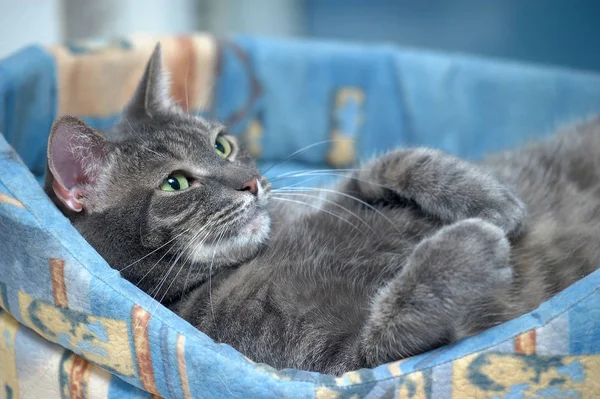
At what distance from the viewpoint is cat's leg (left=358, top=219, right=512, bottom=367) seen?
0.97m

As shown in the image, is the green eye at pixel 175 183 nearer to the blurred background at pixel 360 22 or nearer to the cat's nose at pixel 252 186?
the cat's nose at pixel 252 186

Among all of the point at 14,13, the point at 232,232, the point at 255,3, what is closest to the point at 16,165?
the point at 232,232

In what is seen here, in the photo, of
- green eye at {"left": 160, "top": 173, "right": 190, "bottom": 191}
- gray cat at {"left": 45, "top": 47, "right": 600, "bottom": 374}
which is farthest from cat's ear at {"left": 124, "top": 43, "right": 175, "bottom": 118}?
green eye at {"left": 160, "top": 173, "right": 190, "bottom": 191}

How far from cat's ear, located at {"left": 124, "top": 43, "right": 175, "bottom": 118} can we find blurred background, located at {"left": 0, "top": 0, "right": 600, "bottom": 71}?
0.99 metres

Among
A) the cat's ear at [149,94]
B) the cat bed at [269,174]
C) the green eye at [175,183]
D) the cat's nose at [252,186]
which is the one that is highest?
the cat's ear at [149,94]

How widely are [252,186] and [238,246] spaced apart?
0.39 feet

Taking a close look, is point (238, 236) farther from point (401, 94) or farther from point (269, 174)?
point (401, 94)

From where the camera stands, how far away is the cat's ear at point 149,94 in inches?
55.0

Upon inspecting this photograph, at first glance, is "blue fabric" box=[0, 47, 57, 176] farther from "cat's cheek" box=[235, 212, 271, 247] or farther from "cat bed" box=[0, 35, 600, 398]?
"cat's cheek" box=[235, 212, 271, 247]

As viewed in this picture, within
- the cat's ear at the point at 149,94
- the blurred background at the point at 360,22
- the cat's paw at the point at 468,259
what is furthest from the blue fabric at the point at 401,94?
the cat's paw at the point at 468,259

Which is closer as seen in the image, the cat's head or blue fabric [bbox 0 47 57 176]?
the cat's head

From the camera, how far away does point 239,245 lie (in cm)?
118

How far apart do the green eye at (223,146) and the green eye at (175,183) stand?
182 mm

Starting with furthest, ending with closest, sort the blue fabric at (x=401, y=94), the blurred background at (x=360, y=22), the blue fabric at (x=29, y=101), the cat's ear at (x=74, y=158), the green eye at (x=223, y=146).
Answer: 1. the blurred background at (x=360, y=22)
2. the blue fabric at (x=401, y=94)
3. the blue fabric at (x=29, y=101)
4. the green eye at (x=223, y=146)
5. the cat's ear at (x=74, y=158)
